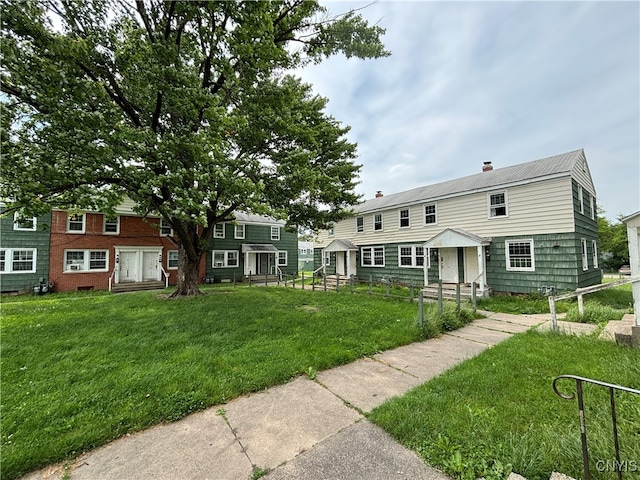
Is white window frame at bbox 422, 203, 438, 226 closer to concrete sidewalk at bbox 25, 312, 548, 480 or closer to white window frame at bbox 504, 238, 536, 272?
white window frame at bbox 504, 238, 536, 272

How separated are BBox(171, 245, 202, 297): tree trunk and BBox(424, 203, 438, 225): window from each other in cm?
Answer: 1176

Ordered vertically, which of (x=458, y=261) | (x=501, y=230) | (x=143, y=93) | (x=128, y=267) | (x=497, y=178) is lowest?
(x=128, y=267)

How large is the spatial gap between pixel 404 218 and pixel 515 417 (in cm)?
1364

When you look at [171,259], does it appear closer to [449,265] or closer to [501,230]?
[449,265]

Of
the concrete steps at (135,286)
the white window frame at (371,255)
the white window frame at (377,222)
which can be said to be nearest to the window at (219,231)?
the concrete steps at (135,286)

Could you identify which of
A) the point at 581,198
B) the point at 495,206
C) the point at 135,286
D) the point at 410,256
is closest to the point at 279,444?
the point at 495,206

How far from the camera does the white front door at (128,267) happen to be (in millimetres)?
17250

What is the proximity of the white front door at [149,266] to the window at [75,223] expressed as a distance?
3620mm

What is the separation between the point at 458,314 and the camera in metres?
7.44

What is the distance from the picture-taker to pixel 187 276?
11.6 m

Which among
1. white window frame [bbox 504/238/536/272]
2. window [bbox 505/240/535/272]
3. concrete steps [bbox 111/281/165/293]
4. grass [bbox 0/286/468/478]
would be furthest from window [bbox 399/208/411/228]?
concrete steps [bbox 111/281/165/293]

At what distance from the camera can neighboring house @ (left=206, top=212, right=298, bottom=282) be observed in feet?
69.3

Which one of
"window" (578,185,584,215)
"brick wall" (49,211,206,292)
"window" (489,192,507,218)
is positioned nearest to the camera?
"window" (578,185,584,215)

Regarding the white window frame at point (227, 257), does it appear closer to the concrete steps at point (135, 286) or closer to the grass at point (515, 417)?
the concrete steps at point (135, 286)
